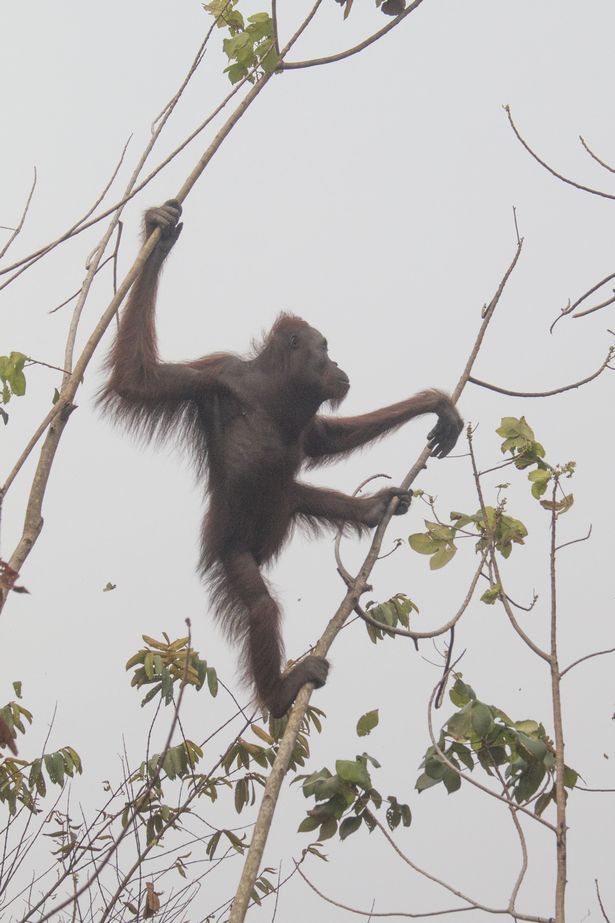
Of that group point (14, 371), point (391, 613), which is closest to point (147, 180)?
point (14, 371)

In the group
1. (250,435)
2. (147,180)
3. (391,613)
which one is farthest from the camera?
(250,435)

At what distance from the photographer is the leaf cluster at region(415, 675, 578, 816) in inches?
138

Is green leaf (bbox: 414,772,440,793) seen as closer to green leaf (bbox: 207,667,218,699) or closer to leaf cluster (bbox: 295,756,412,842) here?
leaf cluster (bbox: 295,756,412,842)

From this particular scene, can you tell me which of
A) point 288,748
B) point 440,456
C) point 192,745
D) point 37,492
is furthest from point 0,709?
point 37,492

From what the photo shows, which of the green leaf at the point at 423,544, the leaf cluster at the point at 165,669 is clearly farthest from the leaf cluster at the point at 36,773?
the green leaf at the point at 423,544

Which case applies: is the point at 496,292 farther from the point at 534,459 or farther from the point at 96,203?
the point at 96,203

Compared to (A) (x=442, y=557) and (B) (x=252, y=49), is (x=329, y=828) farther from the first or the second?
(B) (x=252, y=49)

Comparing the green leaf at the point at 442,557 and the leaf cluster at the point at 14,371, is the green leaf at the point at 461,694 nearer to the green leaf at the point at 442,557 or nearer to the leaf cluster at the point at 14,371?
the green leaf at the point at 442,557

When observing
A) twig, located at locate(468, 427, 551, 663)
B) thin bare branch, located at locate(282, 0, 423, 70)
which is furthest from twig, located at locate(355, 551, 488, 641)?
thin bare branch, located at locate(282, 0, 423, 70)

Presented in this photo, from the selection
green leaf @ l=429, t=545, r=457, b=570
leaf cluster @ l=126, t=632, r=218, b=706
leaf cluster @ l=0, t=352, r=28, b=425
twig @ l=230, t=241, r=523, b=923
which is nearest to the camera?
twig @ l=230, t=241, r=523, b=923

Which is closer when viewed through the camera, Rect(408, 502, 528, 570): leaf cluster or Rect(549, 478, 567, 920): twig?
Rect(549, 478, 567, 920): twig

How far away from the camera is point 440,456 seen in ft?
18.7

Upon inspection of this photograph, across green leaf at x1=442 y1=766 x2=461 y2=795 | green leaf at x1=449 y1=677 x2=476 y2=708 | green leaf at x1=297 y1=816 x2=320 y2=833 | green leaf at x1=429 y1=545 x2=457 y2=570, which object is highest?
green leaf at x1=429 y1=545 x2=457 y2=570

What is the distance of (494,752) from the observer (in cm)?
364
